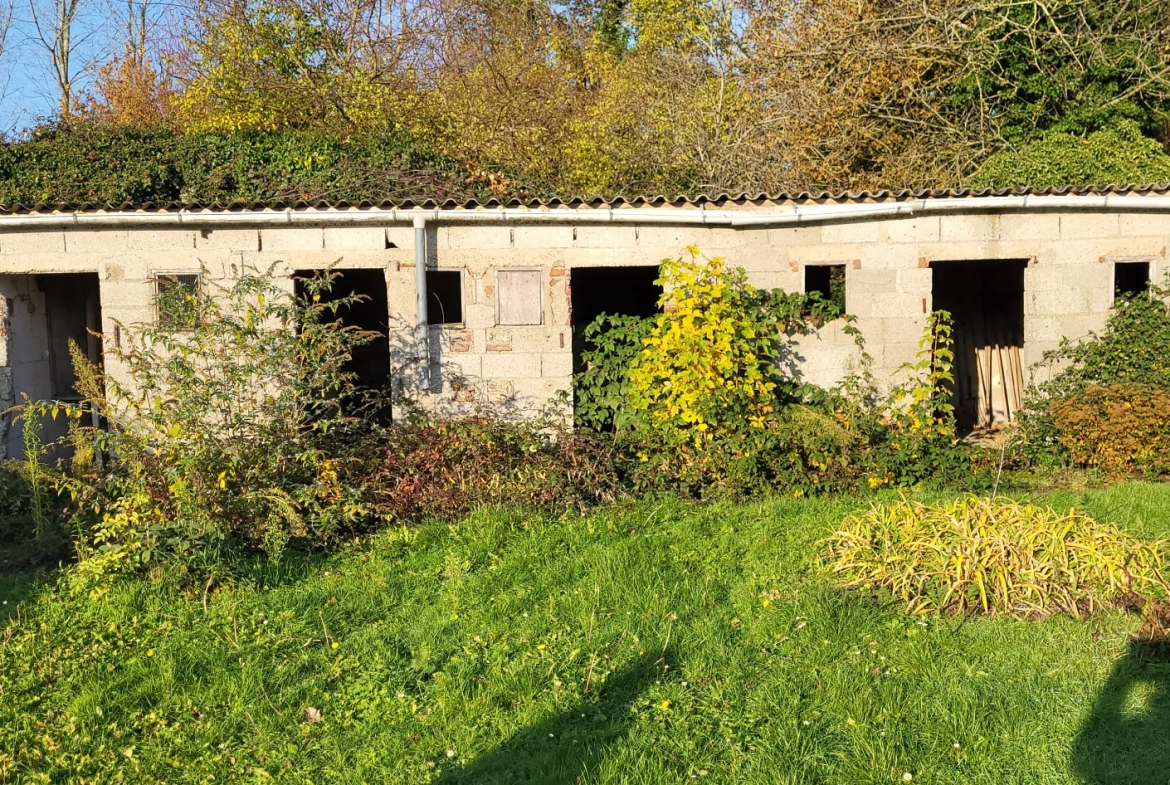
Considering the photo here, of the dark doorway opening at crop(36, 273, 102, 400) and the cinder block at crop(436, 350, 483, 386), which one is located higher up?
the dark doorway opening at crop(36, 273, 102, 400)

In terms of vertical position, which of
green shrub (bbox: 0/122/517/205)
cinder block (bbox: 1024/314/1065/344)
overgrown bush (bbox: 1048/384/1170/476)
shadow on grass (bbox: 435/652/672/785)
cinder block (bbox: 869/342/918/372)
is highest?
green shrub (bbox: 0/122/517/205)

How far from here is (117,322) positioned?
983cm

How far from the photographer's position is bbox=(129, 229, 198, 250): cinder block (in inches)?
388

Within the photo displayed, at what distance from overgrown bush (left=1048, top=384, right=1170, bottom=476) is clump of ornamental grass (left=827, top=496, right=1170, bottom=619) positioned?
10.4 ft

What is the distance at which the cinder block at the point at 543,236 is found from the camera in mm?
9992

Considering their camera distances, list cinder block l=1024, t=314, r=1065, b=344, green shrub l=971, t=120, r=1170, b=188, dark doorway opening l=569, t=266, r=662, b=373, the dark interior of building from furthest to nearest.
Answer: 1. dark doorway opening l=569, t=266, r=662, b=373
2. green shrub l=971, t=120, r=1170, b=188
3. the dark interior of building
4. cinder block l=1024, t=314, r=1065, b=344

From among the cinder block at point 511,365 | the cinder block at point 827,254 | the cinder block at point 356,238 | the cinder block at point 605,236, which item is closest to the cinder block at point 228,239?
the cinder block at point 356,238

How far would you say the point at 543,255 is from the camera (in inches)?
395

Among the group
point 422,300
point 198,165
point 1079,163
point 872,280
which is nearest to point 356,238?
point 422,300

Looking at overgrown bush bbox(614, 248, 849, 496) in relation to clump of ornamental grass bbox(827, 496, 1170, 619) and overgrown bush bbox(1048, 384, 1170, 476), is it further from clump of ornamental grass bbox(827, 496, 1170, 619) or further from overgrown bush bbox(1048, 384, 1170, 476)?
overgrown bush bbox(1048, 384, 1170, 476)

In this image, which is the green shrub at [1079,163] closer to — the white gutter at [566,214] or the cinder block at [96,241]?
the white gutter at [566,214]

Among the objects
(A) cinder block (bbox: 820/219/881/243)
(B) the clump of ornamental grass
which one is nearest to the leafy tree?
(A) cinder block (bbox: 820/219/881/243)

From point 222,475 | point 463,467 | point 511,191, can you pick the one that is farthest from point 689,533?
point 511,191

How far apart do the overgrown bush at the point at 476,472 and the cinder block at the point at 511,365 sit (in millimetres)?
1126
